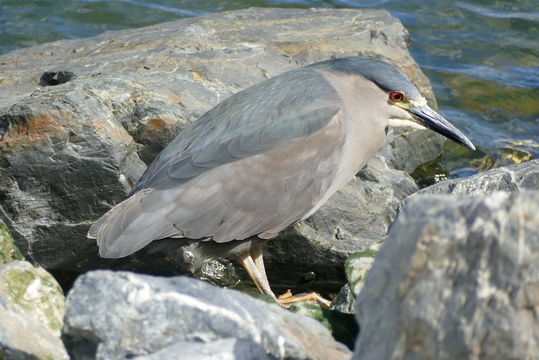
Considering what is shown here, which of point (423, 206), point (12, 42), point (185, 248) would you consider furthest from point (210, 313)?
point (12, 42)

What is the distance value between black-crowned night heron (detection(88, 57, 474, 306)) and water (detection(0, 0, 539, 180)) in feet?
8.59

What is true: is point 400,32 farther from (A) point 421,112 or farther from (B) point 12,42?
(B) point 12,42

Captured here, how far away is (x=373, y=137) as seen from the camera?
16.6 feet

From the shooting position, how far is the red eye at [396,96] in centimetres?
503

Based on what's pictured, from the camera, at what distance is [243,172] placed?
4660 millimetres

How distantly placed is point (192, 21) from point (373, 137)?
3084mm

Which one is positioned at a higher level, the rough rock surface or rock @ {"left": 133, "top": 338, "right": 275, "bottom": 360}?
rock @ {"left": 133, "top": 338, "right": 275, "bottom": 360}

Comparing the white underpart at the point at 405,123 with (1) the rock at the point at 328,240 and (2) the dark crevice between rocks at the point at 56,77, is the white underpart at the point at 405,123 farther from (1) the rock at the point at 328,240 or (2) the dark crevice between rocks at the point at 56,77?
(2) the dark crevice between rocks at the point at 56,77

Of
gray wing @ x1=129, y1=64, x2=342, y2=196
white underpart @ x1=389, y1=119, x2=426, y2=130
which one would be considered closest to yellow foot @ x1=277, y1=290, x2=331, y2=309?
gray wing @ x1=129, y1=64, x2=342, y2=196

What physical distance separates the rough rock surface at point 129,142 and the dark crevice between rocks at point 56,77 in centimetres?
1

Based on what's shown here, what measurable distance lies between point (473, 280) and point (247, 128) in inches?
104

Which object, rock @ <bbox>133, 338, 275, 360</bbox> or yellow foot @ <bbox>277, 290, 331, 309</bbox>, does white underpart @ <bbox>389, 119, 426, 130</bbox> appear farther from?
rock @ <bbox>133, 338, 275, 360</bbox>

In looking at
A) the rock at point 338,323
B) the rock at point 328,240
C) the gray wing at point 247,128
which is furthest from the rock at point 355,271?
the rock at point 328,240

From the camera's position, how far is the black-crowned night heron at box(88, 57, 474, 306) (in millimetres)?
4527
